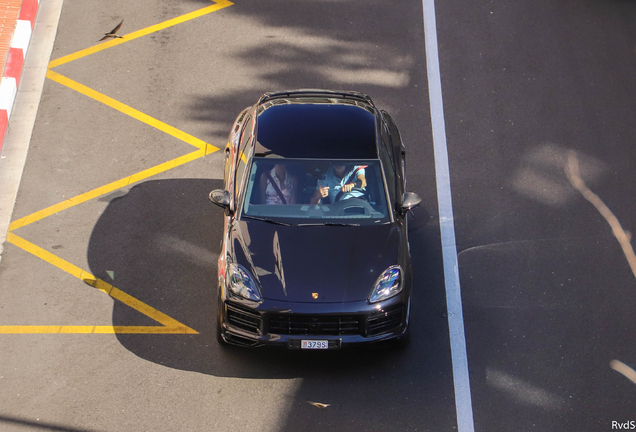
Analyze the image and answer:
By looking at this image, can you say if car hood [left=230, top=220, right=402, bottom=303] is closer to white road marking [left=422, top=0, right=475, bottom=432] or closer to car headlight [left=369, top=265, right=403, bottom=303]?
car headlight [left=369, top=265, right=403, bottom=303]

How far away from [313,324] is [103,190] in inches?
147

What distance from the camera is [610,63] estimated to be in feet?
36.2

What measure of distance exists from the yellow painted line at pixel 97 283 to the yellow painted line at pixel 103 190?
270 mm

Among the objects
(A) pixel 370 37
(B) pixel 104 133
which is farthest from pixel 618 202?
(B) pixel 104 133

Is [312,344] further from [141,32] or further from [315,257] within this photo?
[141,32]

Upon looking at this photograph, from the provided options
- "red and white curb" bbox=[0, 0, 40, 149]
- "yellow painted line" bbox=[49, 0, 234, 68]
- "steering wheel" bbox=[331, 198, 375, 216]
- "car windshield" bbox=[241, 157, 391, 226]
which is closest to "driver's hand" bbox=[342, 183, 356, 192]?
"car windshield" bbox=[241, 157, 391, 226]

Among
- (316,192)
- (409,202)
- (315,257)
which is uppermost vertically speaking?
(316,192)

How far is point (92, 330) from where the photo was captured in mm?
7160

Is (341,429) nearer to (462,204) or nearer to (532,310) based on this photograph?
(532,310)

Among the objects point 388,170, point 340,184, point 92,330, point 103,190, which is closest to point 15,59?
point 103,190

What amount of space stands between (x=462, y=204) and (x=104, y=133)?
476cm

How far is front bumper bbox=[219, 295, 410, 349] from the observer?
6.31 metres

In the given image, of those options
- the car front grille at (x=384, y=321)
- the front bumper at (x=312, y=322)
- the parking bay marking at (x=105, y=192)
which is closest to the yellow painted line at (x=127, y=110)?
the parking bay marking at (x=105, y=192)

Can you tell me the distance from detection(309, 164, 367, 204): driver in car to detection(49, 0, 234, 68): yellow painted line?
540cm
